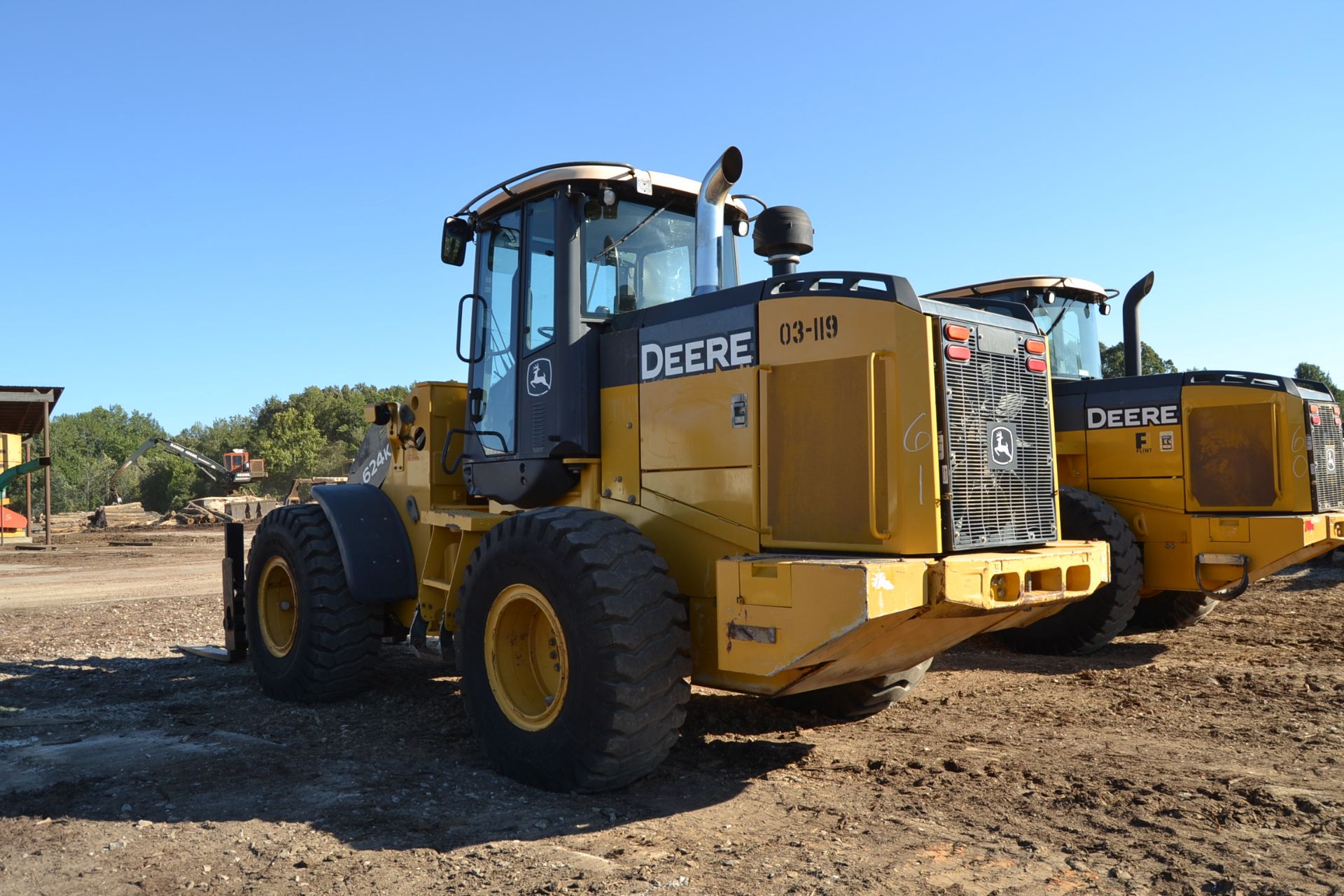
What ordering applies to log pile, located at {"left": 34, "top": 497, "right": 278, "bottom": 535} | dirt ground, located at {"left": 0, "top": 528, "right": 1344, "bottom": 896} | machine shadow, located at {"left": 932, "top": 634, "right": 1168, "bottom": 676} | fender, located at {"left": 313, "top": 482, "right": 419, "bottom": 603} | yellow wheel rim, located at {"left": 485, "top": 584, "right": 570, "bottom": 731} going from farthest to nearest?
log pile, located at {"left": 34, "top": 497, "right": 278, "bottom": 535} → machine shadow, located at {"left": 932, "top": 634, "right": 1168, "bottom": 676} → fender, located at {"left": 313, "top": 482, "right": 419, "bottom": 603} → yellow wheel rim, located at {"left": 485, "top": 584, "right": 570, "bottom": 731} → dirt ground, located at {"left": 0, "top": 528, "right": 1344, "bottom": 896}

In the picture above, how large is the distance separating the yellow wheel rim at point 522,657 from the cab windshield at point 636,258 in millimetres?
1675

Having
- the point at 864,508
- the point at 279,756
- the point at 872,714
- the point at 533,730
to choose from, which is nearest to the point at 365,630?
the point at 279,756

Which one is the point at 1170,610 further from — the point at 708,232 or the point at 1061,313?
the point at 708,232

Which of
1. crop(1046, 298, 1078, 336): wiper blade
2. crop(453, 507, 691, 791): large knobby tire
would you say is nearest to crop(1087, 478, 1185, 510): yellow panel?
crop(1046, 298, 1078, 336): wiper blade

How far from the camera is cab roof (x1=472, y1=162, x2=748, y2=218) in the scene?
18.8 feet

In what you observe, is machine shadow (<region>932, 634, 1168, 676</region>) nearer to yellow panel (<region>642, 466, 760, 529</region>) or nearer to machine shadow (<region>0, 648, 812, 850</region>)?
machine shadow (<region>0, 648, 812, 850</region>)

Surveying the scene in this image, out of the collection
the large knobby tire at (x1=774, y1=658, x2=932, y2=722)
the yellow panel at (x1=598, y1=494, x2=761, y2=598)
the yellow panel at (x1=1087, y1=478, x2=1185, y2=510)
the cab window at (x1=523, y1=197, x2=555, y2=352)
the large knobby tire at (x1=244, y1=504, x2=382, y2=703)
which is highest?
the cab window at (x1=523, y1=197, x2=555, y2=352)

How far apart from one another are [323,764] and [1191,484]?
24.0 ft

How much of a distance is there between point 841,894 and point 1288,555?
642 cm

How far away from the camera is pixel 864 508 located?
4551 millimetres

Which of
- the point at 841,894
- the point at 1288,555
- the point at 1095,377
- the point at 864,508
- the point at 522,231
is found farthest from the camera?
the point at 1095,377

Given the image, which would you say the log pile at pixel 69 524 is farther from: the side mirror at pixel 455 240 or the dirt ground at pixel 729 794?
the side mirror at pixel 455 240

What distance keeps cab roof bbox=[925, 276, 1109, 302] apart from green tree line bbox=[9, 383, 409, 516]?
41511 mm

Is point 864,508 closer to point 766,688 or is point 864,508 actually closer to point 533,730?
point 766,688
